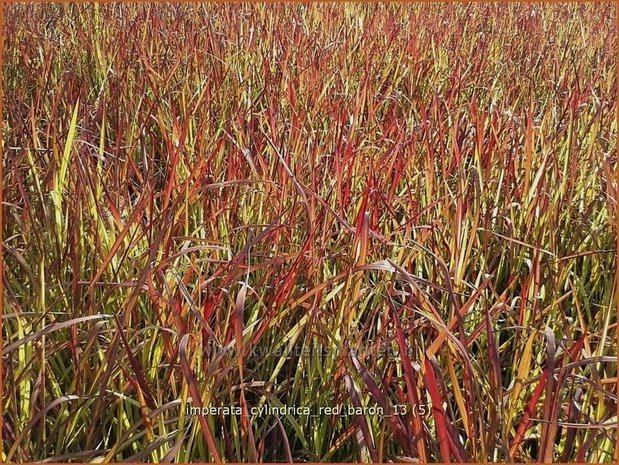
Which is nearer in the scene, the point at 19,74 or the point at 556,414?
the point at 556,414

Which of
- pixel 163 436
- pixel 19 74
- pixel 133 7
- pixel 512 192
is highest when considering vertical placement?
pixel 133 7

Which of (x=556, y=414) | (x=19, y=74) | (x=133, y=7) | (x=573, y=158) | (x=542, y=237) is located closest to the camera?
(x=556, y=414)

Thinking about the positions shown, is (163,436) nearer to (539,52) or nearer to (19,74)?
(19,74)

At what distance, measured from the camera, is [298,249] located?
856 mm

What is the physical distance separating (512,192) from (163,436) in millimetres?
696

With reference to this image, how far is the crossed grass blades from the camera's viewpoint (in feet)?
2.17

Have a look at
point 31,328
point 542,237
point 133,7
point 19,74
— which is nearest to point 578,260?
point 542,237

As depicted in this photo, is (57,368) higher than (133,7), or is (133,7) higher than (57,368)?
(133,7)

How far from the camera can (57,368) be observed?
73 centimetres

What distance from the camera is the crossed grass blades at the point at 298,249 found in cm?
66

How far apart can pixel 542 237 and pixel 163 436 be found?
632 millimetres

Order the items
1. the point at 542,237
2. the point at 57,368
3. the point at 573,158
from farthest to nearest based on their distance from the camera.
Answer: the point at 573,158 → the point at 542,237 → the point at 57,368

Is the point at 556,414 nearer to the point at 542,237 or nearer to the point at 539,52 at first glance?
the point at 542,237

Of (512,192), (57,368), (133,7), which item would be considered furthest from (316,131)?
(133,7)
